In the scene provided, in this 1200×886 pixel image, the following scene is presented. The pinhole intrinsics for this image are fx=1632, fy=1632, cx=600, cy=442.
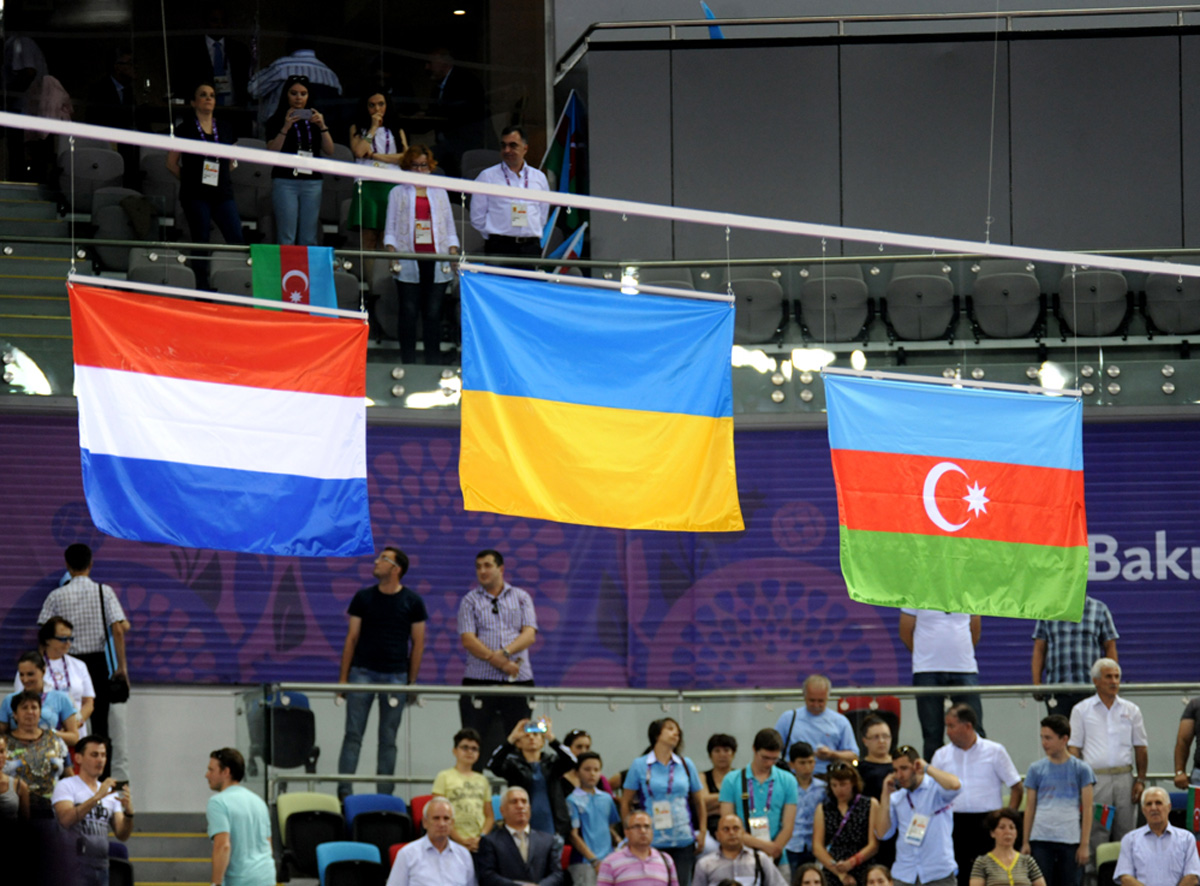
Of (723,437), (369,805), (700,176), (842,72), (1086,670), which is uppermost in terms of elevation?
(842,72)

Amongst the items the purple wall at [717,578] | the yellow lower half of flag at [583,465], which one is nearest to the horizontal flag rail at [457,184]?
the yellow lower half of flag at [583,465]

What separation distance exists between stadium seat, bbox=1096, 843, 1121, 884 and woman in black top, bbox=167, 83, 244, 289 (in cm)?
815

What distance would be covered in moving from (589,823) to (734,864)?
95 centimetres

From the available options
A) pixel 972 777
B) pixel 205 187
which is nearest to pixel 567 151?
pixel 205 187

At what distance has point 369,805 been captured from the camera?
10797 millimetres

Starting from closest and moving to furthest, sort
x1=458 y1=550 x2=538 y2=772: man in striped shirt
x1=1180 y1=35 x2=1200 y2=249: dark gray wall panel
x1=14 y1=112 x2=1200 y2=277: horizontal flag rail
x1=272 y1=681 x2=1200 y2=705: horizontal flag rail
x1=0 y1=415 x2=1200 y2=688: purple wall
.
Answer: x1=14 y1=112 x2=1200 y2=277: horizontal flag rail
x1=272 y1=681 x2=1200 y2=705: horizontal flag rail
x1=458 y1=550 x2=538 y2=772: man in striped shirt
x1=0 y1=415 x2=1200 y2=688: purple wall
x1=1180 y1=35 x2=1200 y2=249: dark gray wall panel

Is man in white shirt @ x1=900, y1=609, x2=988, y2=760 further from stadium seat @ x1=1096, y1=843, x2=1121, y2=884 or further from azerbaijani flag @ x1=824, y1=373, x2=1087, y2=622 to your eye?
azerbaijani flag @ x1=824, y1=373, x2=1087, y2=622

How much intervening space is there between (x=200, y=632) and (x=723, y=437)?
6.24m

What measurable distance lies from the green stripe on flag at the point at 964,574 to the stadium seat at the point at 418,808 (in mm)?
3490

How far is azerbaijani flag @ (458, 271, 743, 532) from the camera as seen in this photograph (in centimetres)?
830

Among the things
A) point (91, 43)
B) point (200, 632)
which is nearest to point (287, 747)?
point (200, 632)

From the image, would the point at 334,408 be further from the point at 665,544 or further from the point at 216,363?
the point at 665,544

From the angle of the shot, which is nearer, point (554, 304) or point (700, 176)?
point (554, 304)

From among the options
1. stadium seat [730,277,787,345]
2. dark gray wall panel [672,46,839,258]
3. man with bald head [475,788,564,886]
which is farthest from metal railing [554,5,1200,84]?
man with bald head [475,788,564,886]
